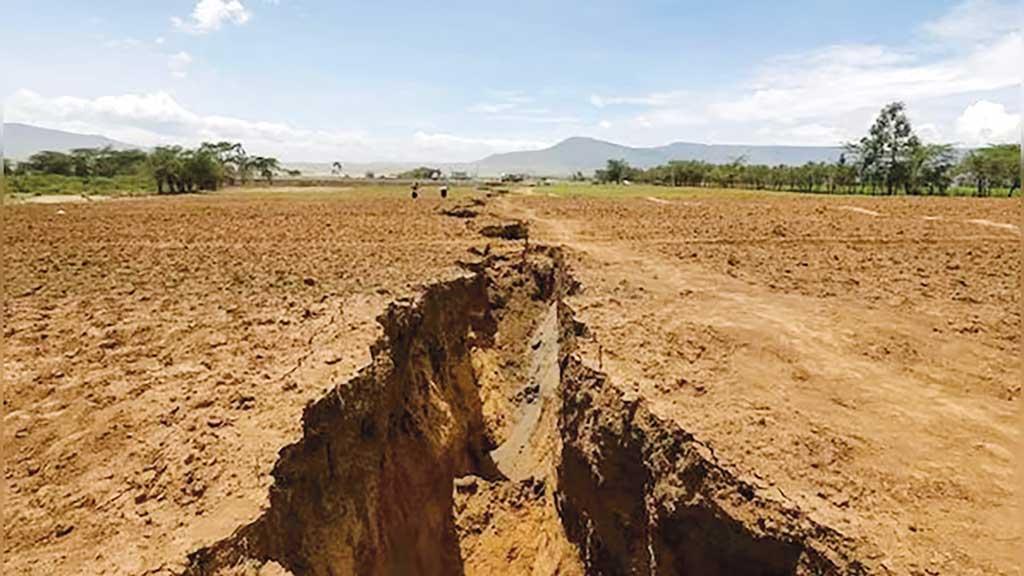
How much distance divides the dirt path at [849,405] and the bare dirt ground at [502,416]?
0.12ft

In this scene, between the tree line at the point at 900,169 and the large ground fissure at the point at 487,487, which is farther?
the tree line at the point at 900,169

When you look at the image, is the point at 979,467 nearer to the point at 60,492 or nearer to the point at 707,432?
the point at 707,432

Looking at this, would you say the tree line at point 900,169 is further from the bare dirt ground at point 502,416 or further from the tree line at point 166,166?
the tree line at point 166,166

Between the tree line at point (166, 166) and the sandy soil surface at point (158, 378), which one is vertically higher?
the tree line at point (166, 166)

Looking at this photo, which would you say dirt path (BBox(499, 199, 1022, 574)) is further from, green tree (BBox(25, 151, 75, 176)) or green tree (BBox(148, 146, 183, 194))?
green tree (BBox(25, 151, 75, 176))

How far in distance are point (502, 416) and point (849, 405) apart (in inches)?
408

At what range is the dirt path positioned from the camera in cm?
532

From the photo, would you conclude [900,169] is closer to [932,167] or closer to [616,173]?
[932,167]

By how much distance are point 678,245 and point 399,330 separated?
12.2 meters

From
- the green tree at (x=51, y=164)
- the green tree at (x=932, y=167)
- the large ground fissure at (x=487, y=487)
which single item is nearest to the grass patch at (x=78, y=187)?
the green tree at (x=51, y=164)

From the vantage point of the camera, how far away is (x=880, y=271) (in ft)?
52.3

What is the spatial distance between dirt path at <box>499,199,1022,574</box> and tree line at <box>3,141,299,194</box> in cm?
5793

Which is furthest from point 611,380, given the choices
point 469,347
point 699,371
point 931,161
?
point 931,161

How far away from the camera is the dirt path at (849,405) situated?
5.32 meters
